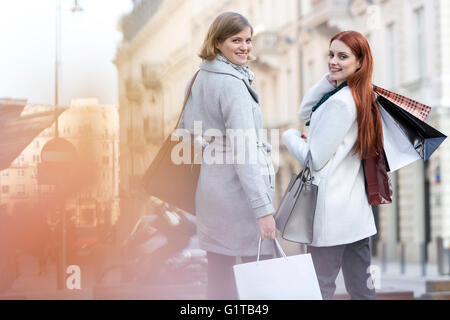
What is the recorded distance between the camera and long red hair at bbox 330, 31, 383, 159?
400cm

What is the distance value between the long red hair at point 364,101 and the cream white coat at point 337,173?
30mm

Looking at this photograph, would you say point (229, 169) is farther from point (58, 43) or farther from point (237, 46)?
point (58, 43)

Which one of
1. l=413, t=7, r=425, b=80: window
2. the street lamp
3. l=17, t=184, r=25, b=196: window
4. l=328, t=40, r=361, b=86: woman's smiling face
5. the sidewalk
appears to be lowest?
the sidewalk

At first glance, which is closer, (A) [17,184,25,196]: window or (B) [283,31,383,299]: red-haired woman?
(B) [283,31,383,299]: red-haired woman

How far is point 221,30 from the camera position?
3.78 meters

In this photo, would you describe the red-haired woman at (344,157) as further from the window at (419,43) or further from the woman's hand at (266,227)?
the window at (419,43)

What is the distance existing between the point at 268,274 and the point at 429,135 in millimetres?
1013

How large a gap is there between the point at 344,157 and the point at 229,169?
537 millimetres

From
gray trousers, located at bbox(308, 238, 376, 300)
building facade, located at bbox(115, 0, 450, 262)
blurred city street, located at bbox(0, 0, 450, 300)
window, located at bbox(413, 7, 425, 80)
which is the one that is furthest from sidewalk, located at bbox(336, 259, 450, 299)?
gray trousers, located at bbox(308, 238, 376, 300)

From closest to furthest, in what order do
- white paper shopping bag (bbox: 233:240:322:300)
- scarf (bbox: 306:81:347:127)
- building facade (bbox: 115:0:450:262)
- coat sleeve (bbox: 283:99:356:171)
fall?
white paper shopping bag (bbox: 233:240:322:300)
coat sleeve (bbox: 283:99:356:171)
scarf (bbox: 306:81:347:127)
building facade (bbox: 115:0:450:262)

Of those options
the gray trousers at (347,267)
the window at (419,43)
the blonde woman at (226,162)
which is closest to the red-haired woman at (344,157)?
the gray trousers at (347,267)

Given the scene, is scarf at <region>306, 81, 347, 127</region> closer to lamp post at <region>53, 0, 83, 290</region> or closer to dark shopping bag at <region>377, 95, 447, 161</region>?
dark shopping bag at <region>377, 95, 447, 161</region>

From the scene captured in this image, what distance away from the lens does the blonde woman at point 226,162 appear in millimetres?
3730
